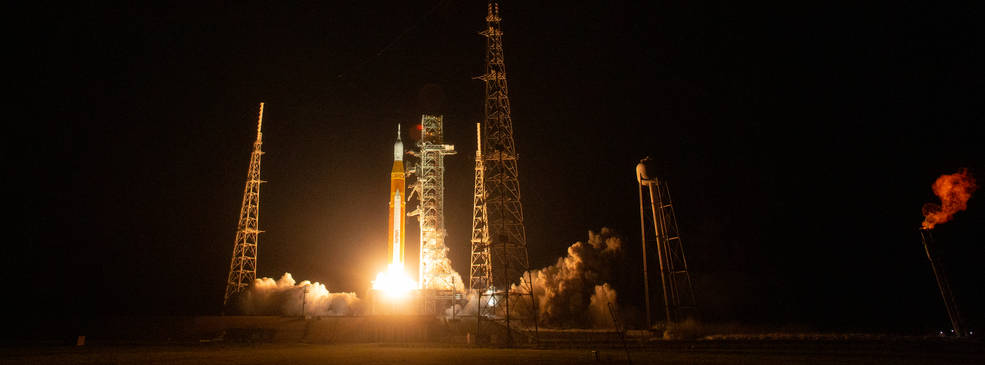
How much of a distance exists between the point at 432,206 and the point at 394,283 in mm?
6250

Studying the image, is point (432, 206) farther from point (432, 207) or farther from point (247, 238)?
point (247, 238)

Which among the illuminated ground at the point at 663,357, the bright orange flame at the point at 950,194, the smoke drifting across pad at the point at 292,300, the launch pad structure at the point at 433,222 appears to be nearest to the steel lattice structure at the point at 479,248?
the launch pad structure at the point at 433,222

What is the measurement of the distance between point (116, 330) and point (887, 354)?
3722 cm

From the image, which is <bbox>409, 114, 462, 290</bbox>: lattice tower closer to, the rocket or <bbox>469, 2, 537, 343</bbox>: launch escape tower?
the rocket

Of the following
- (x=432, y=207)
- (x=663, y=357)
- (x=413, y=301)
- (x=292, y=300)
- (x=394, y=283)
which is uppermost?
(x=432, y=207)

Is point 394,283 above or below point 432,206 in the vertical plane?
below

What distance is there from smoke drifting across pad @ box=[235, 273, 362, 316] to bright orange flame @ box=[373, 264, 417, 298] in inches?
132

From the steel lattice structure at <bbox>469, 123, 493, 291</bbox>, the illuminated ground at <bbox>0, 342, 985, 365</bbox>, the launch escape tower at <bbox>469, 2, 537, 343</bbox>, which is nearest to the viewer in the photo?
the illuminated ground at <bbox>0, 342, 985, 365</bbox>

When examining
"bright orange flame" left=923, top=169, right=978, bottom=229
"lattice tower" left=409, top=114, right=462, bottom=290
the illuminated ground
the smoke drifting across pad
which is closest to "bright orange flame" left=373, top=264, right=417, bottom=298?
"lattice tower" left=409, top=114, right=462, bottom=290

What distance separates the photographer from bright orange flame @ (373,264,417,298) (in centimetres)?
4154

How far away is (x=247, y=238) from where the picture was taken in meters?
42.0

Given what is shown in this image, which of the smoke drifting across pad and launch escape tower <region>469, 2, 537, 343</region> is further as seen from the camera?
the smoke drifting across pad

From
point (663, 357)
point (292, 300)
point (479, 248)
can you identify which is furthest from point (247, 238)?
point (663, 357)

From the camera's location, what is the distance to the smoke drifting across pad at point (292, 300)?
41.6m
